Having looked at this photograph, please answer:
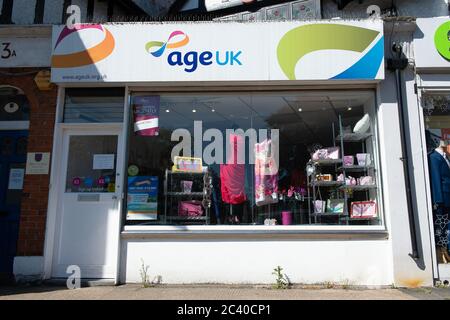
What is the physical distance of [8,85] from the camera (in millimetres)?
6953

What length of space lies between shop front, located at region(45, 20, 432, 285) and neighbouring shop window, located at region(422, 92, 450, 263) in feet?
2.18

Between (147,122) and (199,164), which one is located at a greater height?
(147,122)

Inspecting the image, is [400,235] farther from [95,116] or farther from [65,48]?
[65,48]

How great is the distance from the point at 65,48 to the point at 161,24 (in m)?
1.62

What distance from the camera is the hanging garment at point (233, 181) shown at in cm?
678

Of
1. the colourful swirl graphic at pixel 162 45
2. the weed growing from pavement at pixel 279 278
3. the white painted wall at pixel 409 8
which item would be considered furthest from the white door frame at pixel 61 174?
the white painted wall at pixel 409 8

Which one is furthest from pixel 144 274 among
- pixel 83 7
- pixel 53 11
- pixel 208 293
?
pixel 83 7

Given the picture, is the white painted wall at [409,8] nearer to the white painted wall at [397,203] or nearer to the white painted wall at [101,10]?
the white painted wall at [397,203]

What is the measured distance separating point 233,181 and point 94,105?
8.85 ft

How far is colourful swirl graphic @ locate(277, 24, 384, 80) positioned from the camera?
6.42 m

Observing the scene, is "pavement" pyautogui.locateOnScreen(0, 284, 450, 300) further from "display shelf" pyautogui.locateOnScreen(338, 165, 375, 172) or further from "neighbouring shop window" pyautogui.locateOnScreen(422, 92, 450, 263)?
"display shelf" pyautogui.locateOnScreen(338, 165, 375, 172)

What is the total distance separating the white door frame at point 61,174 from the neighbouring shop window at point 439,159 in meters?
4.98

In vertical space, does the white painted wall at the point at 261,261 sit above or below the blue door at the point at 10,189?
below

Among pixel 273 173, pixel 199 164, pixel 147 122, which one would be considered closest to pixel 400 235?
pixel 273 173
